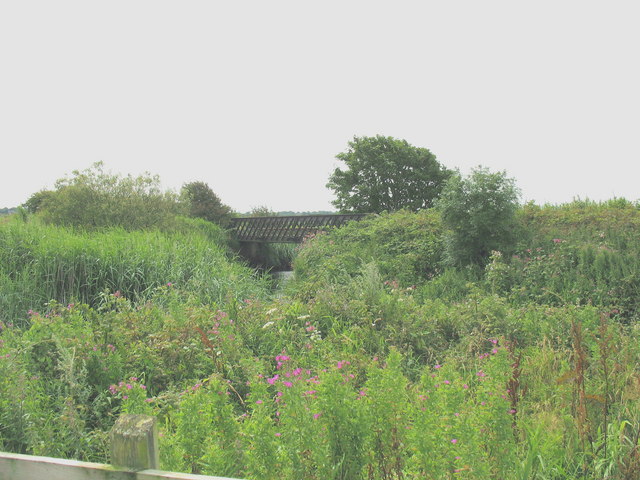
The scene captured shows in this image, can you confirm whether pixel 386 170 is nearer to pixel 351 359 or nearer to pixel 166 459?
pixel 351 359

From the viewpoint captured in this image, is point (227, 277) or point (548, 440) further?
point (227, 277)

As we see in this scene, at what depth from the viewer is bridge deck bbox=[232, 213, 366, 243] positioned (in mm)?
23609

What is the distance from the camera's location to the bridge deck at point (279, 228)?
2361cm

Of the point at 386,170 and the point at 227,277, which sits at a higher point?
the point at 386,170

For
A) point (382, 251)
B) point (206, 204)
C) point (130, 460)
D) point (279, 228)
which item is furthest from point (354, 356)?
point (206, 204)

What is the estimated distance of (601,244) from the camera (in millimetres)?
10469

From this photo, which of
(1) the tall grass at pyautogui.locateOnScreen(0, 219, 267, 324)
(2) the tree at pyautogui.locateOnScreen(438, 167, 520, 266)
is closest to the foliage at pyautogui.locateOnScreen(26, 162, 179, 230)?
(1) the tall grass at pyautogui.locateOnScreen(0, 219, 267, 324)

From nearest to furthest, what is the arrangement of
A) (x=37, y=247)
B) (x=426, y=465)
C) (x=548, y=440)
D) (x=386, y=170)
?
(x=426, y=465) → (x=548, y=440) → (x=37, y=247) → (x=386, y=170)

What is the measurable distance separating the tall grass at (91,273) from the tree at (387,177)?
21.9 m

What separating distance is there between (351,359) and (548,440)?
209cm

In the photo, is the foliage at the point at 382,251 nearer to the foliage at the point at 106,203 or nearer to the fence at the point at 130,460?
the foliage at the point at 106,203

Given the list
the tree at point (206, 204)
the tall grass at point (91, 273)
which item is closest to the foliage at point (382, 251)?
the tall grass at point (91, 273)

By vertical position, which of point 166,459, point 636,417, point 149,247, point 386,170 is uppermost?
point 386,170

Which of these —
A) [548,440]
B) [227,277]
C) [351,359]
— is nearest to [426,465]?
[548,440]
